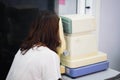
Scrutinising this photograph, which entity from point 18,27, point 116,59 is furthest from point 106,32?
point 18,27

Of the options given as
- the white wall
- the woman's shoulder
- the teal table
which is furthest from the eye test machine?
the white wall

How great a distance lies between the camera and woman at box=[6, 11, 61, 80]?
1597mm

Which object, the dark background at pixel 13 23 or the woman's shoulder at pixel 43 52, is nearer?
the woman's shoulder at pixel 43 52

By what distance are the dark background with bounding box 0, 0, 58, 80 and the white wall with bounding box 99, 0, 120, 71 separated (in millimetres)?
792

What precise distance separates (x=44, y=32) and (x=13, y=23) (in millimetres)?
500

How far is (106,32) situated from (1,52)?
126 centimetres

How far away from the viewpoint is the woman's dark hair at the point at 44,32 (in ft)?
5.49

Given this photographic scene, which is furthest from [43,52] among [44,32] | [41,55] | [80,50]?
[80,50]

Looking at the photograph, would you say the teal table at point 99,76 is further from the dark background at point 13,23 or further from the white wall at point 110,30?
the white wall at point 110,30

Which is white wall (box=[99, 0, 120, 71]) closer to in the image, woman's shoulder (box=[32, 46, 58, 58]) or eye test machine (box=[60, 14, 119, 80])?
eye test machine (box=[60, 14, 119, 80])

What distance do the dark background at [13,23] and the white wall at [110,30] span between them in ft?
2.60

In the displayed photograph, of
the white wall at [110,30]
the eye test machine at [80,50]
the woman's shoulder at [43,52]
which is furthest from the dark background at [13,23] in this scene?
the white wall at [110,30]

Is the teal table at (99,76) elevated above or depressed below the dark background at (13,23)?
below

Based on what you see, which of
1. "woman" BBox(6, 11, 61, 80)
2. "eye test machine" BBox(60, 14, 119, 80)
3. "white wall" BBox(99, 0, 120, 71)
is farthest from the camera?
"white wall" BBox(99, 0, 120, 71)
